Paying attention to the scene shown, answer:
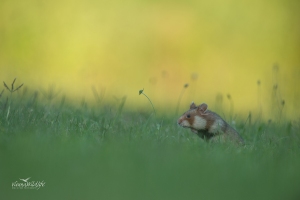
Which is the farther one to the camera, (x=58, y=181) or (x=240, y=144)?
(x=240, y=144)

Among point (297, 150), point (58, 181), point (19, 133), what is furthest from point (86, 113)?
point (58, 181)

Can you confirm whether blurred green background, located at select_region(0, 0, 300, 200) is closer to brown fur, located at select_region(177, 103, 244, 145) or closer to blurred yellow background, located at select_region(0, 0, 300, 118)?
blurred yellow background, located at select_region(0, 0, 300, 118)

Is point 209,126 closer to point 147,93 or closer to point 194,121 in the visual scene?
point 194,121

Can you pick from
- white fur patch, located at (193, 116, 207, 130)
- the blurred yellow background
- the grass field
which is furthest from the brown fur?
the blurred yellow background

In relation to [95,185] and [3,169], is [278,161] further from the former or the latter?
[3,169]

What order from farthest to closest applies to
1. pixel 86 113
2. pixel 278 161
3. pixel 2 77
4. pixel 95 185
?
pixel 2 77 < pixel 86 113 < pixel 278 161 < pixel 95 185
